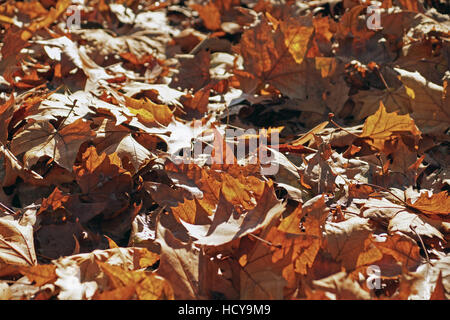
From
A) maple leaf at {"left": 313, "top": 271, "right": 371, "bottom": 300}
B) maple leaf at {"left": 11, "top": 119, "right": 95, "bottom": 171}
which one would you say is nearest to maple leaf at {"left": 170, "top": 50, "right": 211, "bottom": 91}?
maple leaf at {"left": 11, "top": 119, "right": 95, "bottom": 171}

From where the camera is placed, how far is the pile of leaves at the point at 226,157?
1.17 meters

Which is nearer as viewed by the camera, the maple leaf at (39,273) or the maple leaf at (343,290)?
the maple leaf at (343,290)

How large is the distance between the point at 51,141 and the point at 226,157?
1.99ft

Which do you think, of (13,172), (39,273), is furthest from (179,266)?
(13,172)

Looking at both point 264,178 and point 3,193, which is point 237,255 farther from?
point 3,193

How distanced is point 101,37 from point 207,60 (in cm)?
65

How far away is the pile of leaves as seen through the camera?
3.83 feet

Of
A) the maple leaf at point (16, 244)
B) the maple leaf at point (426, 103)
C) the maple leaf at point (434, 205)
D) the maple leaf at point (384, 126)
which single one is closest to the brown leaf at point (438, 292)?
the maple leaf at point (434, 205)

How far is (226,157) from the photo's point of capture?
4.96ft

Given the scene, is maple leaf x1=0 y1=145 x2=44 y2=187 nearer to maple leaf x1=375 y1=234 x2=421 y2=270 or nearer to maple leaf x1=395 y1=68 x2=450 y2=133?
maple leaf x1=375 y1=234 x2=421 y2=270

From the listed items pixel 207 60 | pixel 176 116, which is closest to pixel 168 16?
pixel 207 60

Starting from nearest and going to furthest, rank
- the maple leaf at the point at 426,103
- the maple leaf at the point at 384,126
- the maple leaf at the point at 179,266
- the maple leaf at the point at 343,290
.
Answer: the maple leaf at the point at 343,290
the maple leaf at the point at 179,266
the maple leaf at the point at 384,126
the maple leaf at the point at 426,103

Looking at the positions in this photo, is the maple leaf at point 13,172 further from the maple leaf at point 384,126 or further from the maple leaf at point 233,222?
the maple leaf at point 384,126

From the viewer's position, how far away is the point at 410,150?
5.76 ft
